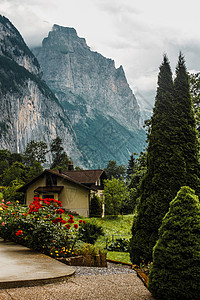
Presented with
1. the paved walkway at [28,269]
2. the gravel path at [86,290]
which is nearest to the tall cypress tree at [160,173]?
the gravel path at [86,290]

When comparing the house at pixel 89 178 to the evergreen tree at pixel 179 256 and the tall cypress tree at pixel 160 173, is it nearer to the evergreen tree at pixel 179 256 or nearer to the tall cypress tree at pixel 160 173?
the tall cypress tree at pixel 160 173

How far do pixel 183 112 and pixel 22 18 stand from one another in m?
213

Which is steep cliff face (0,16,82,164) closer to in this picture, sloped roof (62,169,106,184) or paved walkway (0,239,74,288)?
sloped roof (62,169,106,184)

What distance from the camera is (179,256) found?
4.12m

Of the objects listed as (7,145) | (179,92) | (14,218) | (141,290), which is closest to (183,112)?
(179,92)

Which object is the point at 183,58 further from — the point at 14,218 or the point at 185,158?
the point at 14,218

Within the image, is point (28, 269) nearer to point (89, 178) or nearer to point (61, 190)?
point (61, 190)

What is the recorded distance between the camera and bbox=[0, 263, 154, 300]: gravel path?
13.4ft

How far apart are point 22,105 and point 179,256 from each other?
124 m

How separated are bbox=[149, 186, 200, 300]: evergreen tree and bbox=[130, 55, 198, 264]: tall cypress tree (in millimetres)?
2620

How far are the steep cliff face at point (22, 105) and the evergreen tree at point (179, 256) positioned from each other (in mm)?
104790

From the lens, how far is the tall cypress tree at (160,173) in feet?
23.5

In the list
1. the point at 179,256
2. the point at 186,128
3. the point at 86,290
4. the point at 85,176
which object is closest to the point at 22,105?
the point at 85,176

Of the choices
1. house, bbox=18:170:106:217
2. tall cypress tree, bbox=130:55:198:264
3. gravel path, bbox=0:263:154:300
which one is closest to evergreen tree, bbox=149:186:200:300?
gravel path, bbox=0:263:154:300
